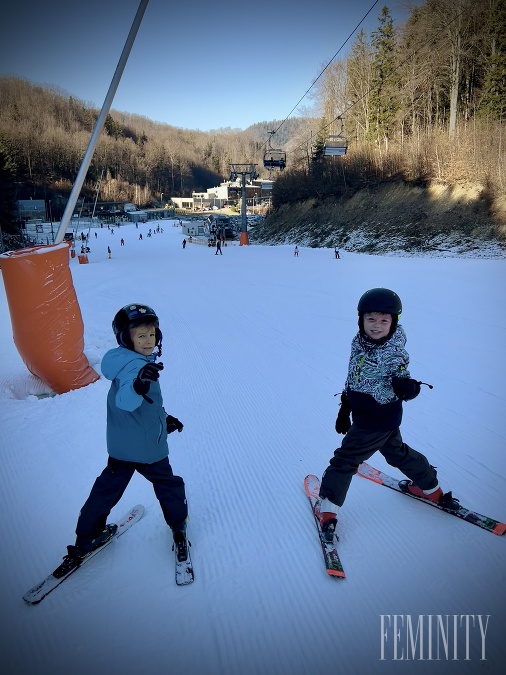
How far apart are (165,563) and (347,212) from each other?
1285 inches

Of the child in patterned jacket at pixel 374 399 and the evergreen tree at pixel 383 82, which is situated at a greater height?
the evergreen tree at pixel 383 82

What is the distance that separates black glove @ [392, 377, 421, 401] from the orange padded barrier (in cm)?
393

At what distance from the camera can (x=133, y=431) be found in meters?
2.14

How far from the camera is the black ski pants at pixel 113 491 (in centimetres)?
220

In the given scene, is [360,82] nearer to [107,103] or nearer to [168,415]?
[107,103]

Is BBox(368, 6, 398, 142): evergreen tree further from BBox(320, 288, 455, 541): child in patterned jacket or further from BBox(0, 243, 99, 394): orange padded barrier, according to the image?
BBox(320, 288, 455, 541): child in patterned jacket

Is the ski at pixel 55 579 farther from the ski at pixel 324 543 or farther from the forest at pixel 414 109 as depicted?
the forest at pixel 414 109

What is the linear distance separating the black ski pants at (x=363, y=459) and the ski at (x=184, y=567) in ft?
3.01

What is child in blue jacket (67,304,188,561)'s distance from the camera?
2.01 metres

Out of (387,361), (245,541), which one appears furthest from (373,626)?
(387,361)

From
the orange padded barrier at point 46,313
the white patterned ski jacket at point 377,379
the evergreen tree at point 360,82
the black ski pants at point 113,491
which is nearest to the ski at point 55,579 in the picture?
the black ski pants at point 113,491

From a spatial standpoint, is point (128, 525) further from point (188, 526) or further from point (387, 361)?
point (387, 361)

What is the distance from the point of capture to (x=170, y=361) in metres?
6.00

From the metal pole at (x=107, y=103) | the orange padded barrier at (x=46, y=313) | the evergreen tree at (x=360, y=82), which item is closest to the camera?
the metal pole at (x=107, y=103)
